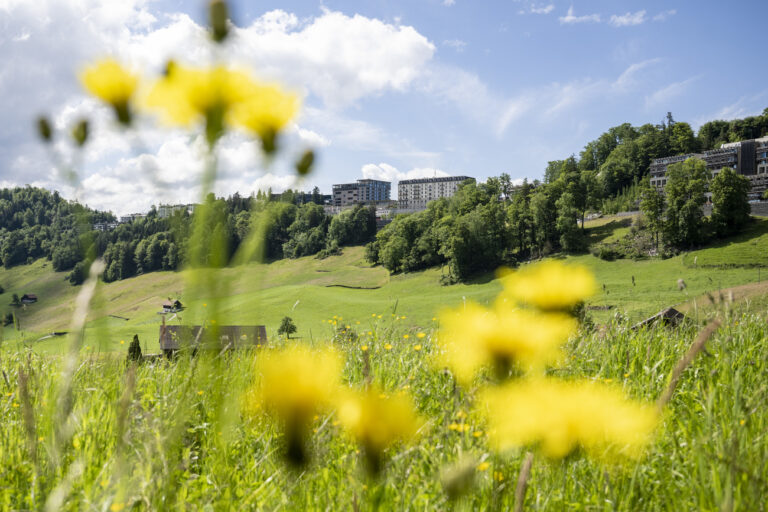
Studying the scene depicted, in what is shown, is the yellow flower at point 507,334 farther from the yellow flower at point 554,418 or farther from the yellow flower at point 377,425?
the yellow flower at point 377,425

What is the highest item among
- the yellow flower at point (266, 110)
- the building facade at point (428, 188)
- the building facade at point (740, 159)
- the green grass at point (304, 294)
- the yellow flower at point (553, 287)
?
the building facade at point (428, 188)

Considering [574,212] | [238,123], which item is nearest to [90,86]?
[238,123]

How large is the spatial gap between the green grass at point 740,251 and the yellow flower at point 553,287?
1926 inches

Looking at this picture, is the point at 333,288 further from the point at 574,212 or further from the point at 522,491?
the point at 522,491

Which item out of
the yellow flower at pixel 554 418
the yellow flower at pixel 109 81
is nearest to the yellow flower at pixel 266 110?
the yellow flower at pixel 109 81

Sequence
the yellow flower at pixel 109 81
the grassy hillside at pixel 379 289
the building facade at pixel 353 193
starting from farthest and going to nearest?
the building facade at pixel 353 193
the grassy hillside at pixel 379 289
the yellow flower at pixel 109 81

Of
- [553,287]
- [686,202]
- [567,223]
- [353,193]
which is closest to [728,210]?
[686,202]

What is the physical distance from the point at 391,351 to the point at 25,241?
152 metres

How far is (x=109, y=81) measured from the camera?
0.84 metres

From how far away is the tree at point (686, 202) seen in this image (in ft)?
164

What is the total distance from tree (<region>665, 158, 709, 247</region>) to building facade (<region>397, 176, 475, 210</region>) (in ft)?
340

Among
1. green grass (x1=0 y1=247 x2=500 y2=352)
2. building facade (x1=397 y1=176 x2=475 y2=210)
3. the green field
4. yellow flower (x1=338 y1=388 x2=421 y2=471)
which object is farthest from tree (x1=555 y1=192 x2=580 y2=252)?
building facade (x1=397 y1=176 x2=475 y2=210)

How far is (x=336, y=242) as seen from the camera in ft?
319

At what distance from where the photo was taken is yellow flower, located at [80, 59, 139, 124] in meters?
0.83
